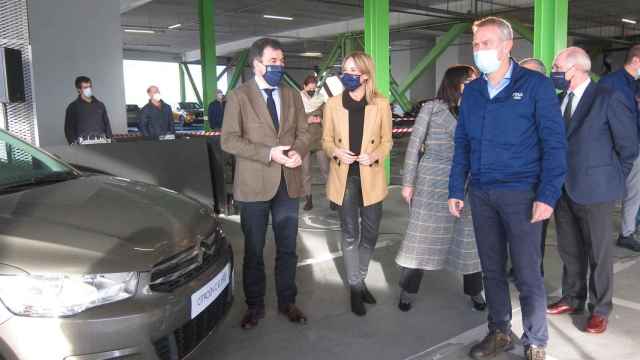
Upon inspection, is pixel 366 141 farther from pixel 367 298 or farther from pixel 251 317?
pixel 251 317

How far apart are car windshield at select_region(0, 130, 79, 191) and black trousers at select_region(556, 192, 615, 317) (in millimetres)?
2941

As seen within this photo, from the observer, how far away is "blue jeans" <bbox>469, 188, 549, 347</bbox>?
2.57 m

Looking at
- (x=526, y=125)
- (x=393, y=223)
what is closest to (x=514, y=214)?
(x=526, y=125)

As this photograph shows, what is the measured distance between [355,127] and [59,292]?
2013 millimetres

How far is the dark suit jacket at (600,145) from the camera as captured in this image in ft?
10.0

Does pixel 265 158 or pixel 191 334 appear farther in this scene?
pixel 265 158

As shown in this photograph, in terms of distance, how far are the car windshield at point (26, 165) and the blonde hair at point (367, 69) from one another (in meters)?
1.78

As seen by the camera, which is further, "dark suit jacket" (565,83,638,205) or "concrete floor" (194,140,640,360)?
"dark suit jacket" (565,83,638,205)

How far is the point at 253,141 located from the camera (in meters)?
3.16

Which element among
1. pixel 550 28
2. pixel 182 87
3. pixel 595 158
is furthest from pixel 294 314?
pixel 182 87

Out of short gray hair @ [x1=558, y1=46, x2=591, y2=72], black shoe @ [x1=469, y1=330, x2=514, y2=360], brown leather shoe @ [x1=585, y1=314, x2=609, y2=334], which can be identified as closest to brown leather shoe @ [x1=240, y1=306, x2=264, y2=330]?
black shoe @ [x1=469, y1=330, x2=514, y2=360]

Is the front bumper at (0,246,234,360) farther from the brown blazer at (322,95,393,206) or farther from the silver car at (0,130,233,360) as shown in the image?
the brown blazer at (322,95,393,206)

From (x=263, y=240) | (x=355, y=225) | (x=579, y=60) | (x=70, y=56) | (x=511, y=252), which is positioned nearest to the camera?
(x=511, y=252)

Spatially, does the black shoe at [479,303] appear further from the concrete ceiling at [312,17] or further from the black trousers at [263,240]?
the concrete ceiling at [312,17]
